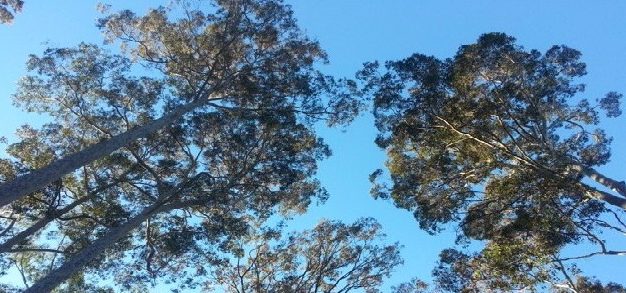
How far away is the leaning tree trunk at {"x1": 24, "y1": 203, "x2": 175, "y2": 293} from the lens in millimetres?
13617

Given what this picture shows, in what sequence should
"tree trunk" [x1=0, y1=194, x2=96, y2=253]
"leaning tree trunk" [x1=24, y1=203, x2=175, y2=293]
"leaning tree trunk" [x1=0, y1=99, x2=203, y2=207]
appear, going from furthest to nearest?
"tree trunk" [x1=0, y1=194, x2=96, y2=253]
"leaning tree trunk" [x1=24, y1=203, x2=175, y2=293]
"leaning tree trunk" [x1=0, y1=99, x2=203, y2=207]

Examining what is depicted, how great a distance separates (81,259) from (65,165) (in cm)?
231

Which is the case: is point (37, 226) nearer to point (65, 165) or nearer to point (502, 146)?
point (65, 165)

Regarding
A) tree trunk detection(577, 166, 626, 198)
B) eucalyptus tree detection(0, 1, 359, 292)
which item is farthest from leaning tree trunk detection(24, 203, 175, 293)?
tree trunk detection(577, 166, 626, 198)

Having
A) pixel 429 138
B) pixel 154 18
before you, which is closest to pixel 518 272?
pixel 429 138

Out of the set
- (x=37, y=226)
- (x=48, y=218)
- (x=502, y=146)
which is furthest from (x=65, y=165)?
(x=502, y=146)

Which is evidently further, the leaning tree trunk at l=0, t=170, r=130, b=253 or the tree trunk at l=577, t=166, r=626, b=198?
the leaning tree trunk at l=0, t=170, r=130, b=253

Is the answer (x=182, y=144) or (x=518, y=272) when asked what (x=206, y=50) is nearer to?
(x=182, y=144)

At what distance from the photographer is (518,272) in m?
17.0

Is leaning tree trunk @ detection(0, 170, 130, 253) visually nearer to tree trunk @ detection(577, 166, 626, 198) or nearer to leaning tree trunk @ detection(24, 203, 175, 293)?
leaning tree trunk @ detection(24, 203, 175, 293)

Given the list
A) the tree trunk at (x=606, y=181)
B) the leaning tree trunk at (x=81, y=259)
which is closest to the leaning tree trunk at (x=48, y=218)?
the leaning tree trunk at (x=81, y=259)

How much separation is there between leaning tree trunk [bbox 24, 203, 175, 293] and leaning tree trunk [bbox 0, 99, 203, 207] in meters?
1.90

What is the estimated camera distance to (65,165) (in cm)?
1488

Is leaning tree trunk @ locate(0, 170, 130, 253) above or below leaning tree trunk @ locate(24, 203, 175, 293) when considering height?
above
